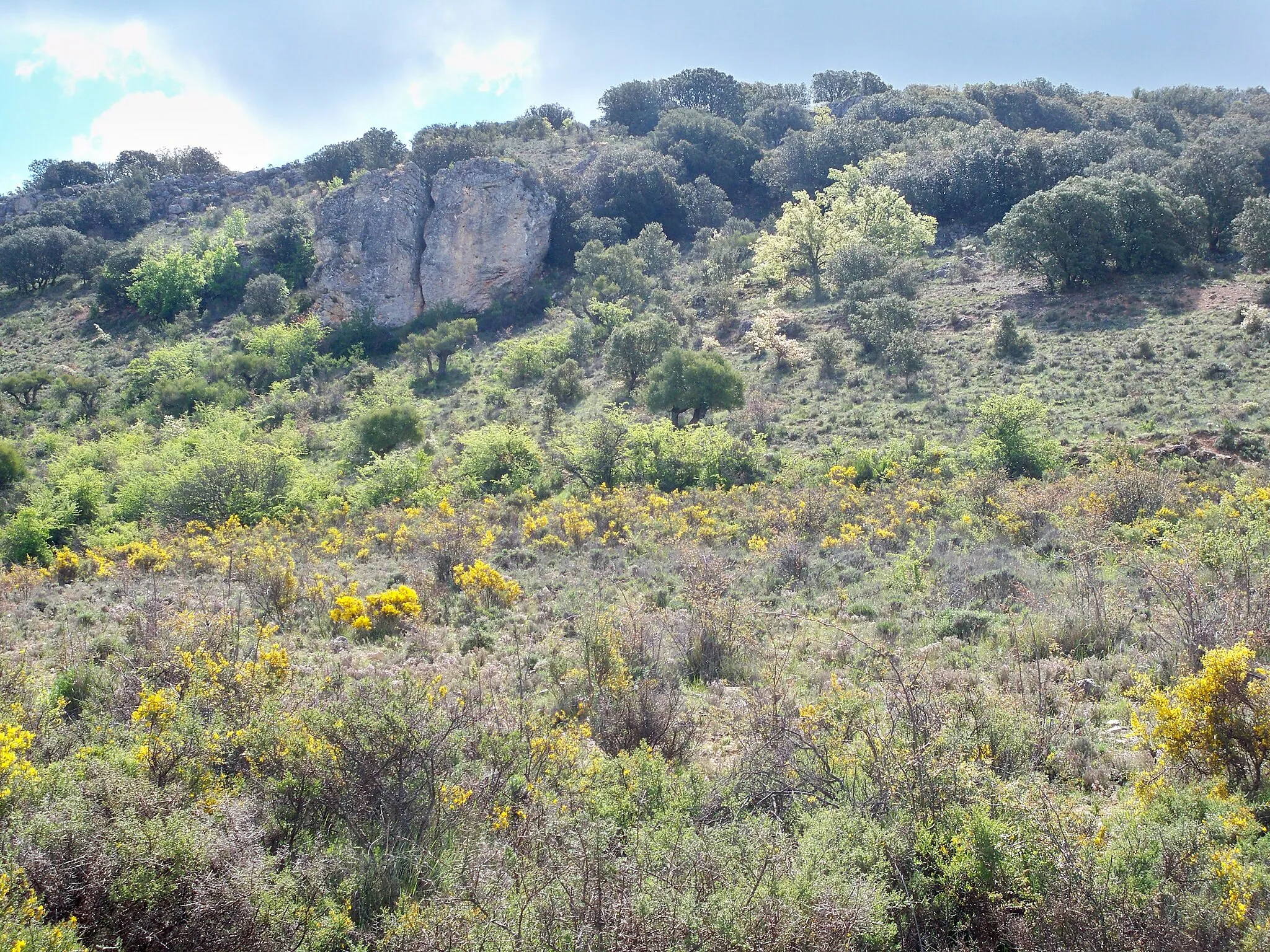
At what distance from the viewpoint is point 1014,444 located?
15.0 meters

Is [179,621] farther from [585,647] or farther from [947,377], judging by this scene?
[947,377]

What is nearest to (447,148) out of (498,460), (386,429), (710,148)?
(710,148)

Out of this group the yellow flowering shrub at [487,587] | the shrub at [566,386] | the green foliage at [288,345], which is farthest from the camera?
the green foliage at [288,345]

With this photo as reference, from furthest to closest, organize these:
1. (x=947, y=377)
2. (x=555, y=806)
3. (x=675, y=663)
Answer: (x=947, y=377)
(x=675, y=663)
(x=555, y=806)

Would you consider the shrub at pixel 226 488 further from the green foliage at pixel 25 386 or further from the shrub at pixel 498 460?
the green foliage at pixel 25 386

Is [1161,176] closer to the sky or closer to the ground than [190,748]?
closer to the sky

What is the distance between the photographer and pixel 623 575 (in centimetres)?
1021

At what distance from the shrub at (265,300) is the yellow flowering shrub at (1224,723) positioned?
4117 centimetres

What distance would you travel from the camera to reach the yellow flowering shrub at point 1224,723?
3.57 m

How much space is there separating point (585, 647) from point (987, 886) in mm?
4257

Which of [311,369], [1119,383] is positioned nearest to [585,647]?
[1119,383]

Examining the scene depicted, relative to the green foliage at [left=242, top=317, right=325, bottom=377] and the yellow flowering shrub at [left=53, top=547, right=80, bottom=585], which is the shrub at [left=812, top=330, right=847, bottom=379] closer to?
the yellow flowering shrub at [left=53, top=547, right=80, bottom=585]


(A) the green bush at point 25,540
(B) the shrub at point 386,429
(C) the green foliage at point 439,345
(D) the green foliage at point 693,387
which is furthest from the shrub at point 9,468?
(D) the green foliage at point 693,387

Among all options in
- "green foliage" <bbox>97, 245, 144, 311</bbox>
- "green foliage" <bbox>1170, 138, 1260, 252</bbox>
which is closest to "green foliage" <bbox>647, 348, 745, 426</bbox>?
"green foliage" <bbox>1170, 138, 1260, 252</bbox>
